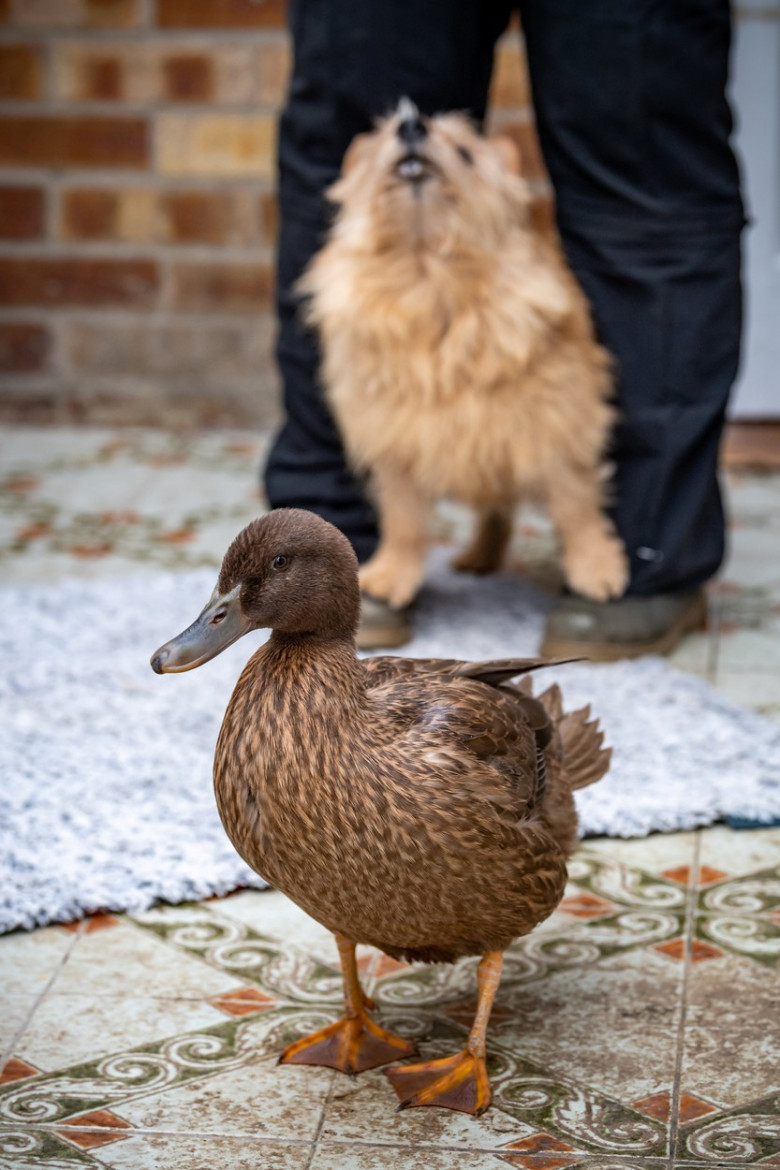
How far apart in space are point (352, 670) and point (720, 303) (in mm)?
1270

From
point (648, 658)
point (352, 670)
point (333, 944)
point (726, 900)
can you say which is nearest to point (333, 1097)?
point (333, 944)

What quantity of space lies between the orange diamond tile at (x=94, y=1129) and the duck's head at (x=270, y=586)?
0.39 meters

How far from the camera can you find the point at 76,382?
3920mm

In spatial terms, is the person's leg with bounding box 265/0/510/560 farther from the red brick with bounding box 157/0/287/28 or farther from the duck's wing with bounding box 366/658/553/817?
the red brick with bounding box 157/0/287/28

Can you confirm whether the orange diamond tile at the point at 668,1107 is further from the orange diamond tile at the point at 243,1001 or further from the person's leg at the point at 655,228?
the person's leg at the point at 655,228

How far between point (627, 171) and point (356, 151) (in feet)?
1.34

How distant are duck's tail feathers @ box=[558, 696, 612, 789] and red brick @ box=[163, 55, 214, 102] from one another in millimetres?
2535

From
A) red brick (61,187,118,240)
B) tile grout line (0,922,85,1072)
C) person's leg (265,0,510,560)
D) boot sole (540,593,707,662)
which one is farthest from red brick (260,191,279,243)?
tile grout line (0,922,85,1072)

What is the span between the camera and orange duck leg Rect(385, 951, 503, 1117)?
4.27 ft

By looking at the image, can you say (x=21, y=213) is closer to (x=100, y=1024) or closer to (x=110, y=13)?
(x=110, y=13)

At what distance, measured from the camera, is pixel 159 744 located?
2029mm

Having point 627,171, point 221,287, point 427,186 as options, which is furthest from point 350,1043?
point 221,287

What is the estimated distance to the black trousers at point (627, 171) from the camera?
2.19 m

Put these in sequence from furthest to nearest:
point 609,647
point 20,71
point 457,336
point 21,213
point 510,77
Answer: point 21,213, point 20,71, point 510,77, point 609,647, point 457,336
